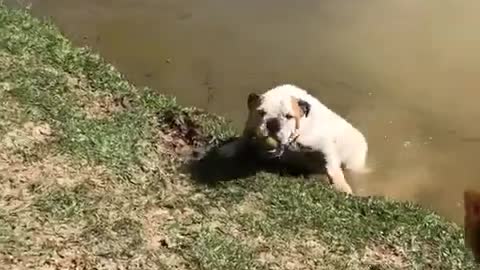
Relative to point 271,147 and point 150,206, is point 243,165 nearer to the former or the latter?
point 271,147

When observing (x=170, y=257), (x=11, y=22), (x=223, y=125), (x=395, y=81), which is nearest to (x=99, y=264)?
(x=170, y=257)

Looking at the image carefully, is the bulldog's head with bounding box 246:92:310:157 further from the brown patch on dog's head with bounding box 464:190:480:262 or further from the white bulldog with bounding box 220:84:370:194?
the brown patch on dog's head with bounding box 464:190:480:262

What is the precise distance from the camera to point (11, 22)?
280 inches

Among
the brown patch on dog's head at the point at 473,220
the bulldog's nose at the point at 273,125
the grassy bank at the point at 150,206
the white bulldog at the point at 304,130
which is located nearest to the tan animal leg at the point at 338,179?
the white bulldog at the point at 304,130

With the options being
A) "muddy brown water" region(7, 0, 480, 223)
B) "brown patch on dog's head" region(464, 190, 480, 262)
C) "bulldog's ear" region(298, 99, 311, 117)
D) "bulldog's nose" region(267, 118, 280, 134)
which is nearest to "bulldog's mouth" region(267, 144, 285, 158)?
"bulldog's nose" region(267, 118, 280, 134)

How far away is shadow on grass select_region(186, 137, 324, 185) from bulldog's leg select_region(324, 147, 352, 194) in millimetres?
55

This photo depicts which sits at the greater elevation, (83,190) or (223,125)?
(223,125)

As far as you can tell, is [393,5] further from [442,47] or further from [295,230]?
[295,230]

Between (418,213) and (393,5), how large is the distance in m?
3.32

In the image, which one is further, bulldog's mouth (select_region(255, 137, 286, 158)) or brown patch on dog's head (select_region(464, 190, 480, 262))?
bulldog's mouth (select_region(255, 137, 286, 158))

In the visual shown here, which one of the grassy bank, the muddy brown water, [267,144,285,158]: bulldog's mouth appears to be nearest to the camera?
the grassy bank

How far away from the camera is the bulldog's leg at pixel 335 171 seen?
6.14 m

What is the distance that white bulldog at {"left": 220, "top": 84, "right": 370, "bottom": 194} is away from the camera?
602cm

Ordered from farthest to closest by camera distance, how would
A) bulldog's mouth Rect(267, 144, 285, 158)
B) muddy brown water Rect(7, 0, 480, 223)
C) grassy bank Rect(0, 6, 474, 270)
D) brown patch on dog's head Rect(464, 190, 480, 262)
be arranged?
muddy brown water Rect(7, 0, 480, 223) < bulldog's mouth Rect(267, 144, 285, 158) < grassy bank Rect(0, 6, 474, 270) < brown patch on dog's head Rect(464, 190, 480, 262)
